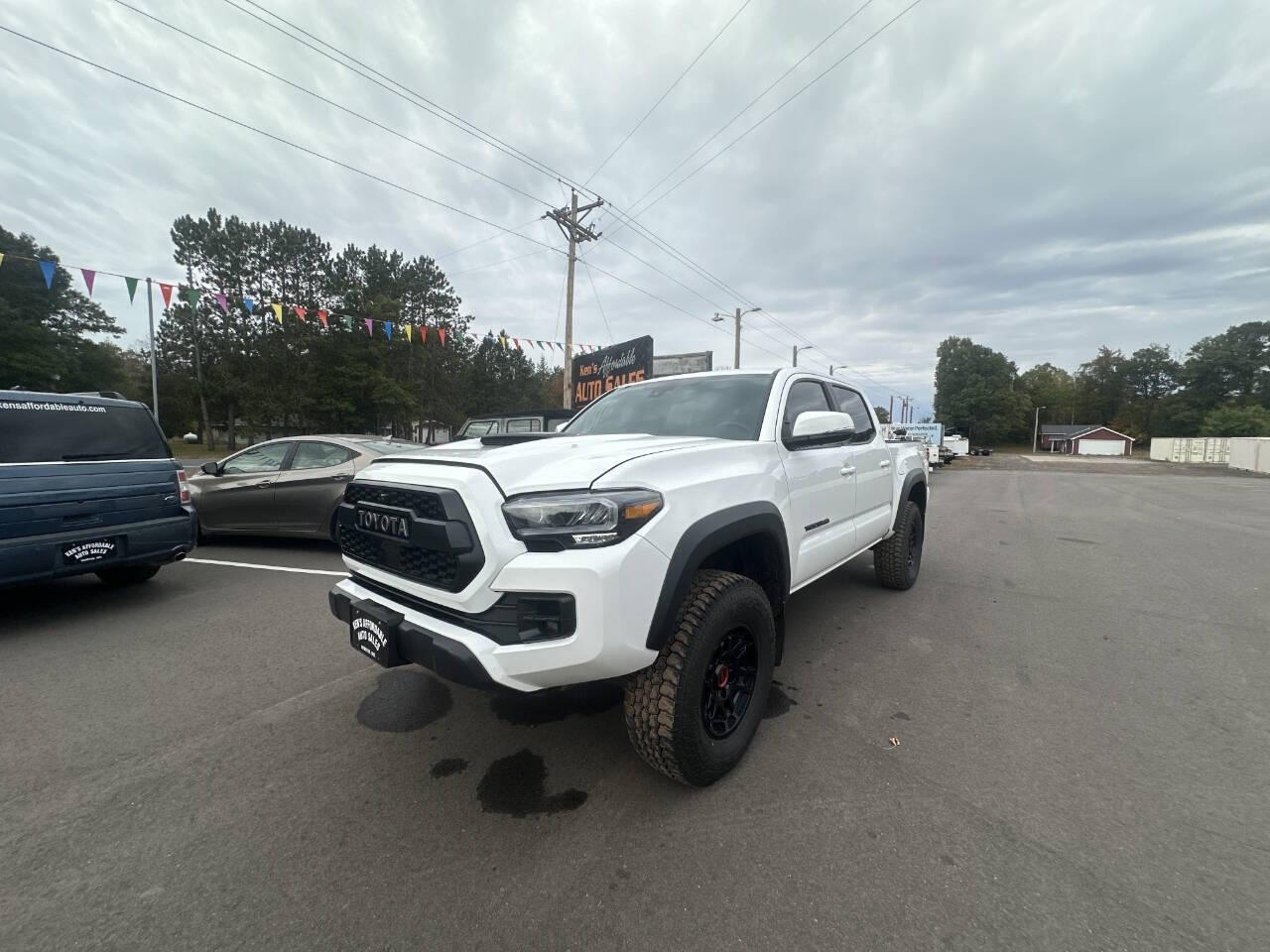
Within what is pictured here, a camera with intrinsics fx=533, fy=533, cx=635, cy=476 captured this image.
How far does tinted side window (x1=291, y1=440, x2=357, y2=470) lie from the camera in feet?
19.9

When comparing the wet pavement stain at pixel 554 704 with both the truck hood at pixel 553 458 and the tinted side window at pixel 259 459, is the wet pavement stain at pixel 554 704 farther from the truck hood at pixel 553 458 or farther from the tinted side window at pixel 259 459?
the tinted side window at pixel 259 459

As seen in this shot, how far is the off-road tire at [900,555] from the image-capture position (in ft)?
15.4

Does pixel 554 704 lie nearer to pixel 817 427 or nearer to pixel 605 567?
pixel 605 567

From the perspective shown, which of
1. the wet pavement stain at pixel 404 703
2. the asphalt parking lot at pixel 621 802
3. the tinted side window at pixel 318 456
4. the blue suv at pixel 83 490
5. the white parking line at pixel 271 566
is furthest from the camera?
the tinted side window at pixel 318 456

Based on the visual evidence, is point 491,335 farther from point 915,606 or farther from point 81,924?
point 81,924

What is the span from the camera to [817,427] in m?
2.72

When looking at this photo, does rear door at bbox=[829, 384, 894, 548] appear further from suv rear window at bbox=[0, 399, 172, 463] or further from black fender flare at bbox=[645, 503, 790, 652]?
suv rear window at bbox=[0, 399, 172, 463]

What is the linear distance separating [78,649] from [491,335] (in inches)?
705

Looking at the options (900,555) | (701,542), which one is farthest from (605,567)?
(900,555)

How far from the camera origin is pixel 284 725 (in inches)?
103

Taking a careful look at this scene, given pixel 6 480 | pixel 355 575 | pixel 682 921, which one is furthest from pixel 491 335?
pixel 682 921

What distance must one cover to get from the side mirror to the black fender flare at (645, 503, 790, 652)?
1.46ft

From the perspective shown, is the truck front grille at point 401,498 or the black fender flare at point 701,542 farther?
the truck front grille at point 401,498

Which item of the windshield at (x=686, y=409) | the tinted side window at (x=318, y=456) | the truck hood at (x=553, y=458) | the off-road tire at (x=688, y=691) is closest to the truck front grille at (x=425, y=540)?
the truck hood at (x=553, y=458)
